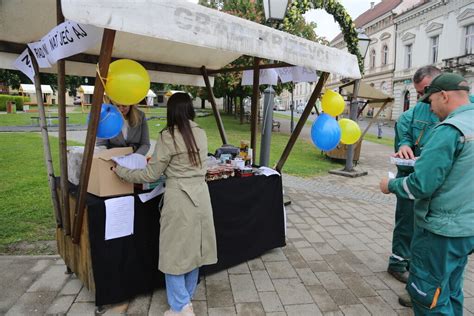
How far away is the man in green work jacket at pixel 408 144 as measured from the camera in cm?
301

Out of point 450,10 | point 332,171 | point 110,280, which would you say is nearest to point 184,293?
point 110,280

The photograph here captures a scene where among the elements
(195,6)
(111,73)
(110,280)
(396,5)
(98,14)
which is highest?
(396,5)

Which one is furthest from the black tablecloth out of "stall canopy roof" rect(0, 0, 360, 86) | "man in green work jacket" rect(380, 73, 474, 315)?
"man in green work jacket" rect(380, 73, 474, 315)

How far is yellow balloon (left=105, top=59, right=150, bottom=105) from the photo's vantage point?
7.87 feet

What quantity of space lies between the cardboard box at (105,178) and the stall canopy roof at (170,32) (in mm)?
1036

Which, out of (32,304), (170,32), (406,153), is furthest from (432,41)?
(32,304)

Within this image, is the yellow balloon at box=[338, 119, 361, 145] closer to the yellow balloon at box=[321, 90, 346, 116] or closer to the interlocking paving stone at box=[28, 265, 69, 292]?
the yellow balloon at box=[321, 90, 346, 116]

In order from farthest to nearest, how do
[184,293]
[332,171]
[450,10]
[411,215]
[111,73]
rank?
[450,10] → [332,171] → [411,215] → [184,293] → [111,73]

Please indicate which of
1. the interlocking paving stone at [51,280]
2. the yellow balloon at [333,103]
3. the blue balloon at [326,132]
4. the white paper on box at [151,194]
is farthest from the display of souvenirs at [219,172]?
the interlocking paving stone at [51,280]

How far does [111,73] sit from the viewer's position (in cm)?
242

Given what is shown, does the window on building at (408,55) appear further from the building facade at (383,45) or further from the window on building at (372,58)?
the window on building at (372,58)

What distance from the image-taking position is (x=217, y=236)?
3.32 metres

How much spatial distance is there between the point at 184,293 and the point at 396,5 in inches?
1789

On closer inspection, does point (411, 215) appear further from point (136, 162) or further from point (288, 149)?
point (136, 162)
